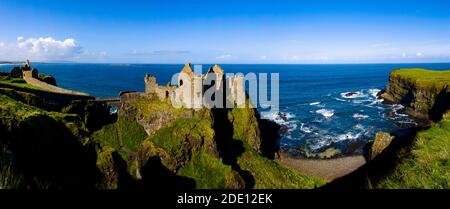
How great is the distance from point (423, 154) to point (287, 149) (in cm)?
6029

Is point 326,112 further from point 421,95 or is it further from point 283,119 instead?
point 421,95

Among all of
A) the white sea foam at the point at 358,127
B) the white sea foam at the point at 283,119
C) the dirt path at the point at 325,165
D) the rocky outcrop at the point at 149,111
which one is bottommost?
the dirt path at the point at 325,165

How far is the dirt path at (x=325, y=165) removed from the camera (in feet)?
194

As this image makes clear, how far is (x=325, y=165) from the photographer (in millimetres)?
62969

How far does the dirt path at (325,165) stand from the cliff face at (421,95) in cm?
3608

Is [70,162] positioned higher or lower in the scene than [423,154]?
lower

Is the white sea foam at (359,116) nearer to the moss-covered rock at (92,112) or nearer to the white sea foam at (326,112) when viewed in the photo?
the white sea foam at (326,112)

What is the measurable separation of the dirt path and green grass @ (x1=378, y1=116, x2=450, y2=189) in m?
46.3

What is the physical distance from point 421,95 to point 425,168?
11493 cm

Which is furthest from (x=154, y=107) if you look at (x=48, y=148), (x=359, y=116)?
(x=359, y=116)

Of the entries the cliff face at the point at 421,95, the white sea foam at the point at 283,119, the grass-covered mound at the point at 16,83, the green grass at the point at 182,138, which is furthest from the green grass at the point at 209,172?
the cliff face at the point at 421,95
